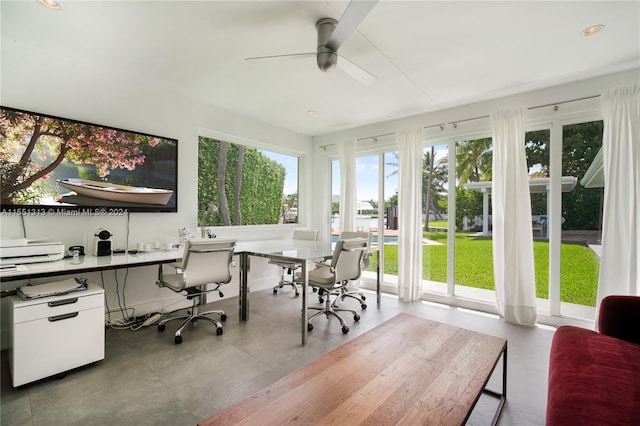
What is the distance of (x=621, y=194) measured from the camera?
8.71 ft

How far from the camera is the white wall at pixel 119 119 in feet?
8.00

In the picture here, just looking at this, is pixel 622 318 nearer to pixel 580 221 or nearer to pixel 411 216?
pixel 580 221

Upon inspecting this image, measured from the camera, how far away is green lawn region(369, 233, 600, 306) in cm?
308

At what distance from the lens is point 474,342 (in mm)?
1747

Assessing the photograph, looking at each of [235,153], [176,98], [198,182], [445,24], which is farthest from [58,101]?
[445,24]

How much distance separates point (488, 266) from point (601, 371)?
94.3 inches

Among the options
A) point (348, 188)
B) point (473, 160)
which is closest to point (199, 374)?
point (348, 188)

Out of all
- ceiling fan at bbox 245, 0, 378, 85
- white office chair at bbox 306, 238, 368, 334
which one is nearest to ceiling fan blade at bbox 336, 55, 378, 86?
ceiling fan at bbox 245, 0, 378, 85

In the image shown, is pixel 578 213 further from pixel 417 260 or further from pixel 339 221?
pixel 339 221

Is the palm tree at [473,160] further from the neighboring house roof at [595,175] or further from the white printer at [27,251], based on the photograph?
the white printer at [27,251]

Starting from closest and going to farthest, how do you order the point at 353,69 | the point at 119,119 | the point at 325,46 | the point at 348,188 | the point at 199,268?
the point at 325,46 → the point at 353,69 → the point at 199,268 → the point at 119,119 → the point at 348,188

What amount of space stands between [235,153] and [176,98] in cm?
109

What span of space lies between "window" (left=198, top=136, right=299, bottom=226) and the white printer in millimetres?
1553

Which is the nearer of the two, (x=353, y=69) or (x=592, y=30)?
(x=592, y=30)
